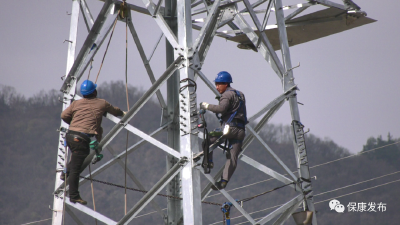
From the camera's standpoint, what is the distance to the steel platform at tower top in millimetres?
8641

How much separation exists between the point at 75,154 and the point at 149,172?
72.6 meters

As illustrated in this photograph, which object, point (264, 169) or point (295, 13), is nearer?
point (264, 169)

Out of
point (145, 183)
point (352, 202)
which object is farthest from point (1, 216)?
point (352, 202)

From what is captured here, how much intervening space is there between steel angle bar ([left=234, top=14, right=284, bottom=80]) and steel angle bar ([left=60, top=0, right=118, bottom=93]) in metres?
2.23

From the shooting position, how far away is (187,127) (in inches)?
338

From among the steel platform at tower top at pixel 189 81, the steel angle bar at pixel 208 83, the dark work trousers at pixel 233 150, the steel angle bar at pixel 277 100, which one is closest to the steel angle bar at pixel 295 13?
the steel platform at tower top at pixel 189 81

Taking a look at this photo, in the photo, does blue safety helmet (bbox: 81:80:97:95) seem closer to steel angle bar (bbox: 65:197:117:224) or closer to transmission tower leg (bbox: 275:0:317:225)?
steel angle bar (bbox: 65:197:117:224)

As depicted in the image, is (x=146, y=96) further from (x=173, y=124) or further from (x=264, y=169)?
(x=173, y=124)

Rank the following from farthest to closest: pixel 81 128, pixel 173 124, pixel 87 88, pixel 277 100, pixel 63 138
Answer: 1. pixel 173 124
2. pixel 277 100
3. pixel 63 138
4. pixel 87 88
5. pixel 81 128

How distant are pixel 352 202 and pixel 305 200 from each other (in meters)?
64.1

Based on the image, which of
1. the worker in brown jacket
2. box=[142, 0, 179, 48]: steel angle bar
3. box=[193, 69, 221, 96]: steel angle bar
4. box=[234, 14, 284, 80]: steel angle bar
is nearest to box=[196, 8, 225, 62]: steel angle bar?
box=[193, 69, 221, 96]: steel angle bar

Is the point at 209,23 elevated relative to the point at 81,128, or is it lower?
elevated

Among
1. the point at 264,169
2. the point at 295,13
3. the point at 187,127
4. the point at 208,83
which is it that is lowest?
the point at 264,169

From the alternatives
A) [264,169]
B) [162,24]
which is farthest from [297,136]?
[162,24]
